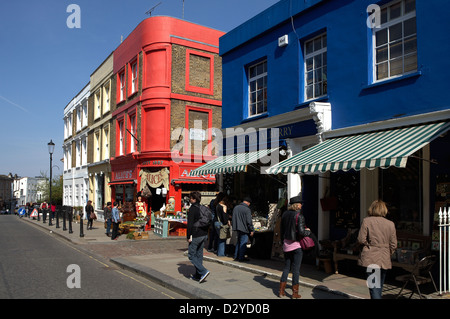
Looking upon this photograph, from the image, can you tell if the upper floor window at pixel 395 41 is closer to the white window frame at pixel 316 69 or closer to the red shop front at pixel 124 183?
the white window frame at pixel 316 69

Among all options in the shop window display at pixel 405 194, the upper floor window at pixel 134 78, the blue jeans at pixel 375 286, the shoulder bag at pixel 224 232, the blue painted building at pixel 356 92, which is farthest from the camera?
the upper floor window at pixel 134 78

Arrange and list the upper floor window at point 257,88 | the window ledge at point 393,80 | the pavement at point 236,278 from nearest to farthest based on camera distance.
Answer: the pavement at point 236,278 < the window ledge at point 393,80 < the upper floor window at point 257,88

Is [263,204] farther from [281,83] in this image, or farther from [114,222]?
[114,222]

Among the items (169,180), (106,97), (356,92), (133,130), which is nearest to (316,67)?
(356,92)

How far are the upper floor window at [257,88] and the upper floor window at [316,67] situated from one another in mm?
1911

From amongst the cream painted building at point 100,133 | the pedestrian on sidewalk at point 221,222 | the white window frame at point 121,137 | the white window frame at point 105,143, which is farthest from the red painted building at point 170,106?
the pedestrian on sidewalk at point 221,222

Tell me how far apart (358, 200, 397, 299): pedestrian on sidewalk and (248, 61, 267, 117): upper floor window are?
7.04m

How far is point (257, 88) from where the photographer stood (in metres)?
12.7

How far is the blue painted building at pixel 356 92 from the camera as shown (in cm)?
727

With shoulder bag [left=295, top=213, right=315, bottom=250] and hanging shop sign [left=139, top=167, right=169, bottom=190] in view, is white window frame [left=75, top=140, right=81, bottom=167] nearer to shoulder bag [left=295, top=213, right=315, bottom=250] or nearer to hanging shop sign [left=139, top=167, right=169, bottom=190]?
hanging shop sign [left=139, top=167, right=169, bottom=190]
